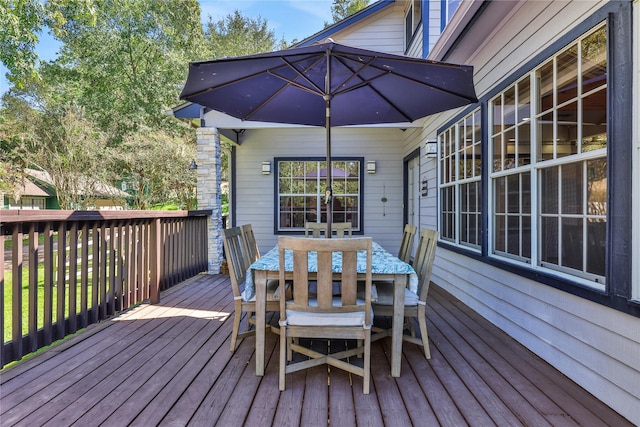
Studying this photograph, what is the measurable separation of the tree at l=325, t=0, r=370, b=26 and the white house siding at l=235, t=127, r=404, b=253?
959 cm

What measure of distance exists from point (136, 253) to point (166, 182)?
26.2 ft

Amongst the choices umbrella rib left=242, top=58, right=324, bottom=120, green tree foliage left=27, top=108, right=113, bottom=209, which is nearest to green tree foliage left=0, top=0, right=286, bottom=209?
green tree foliage left=27, top=108, right=113, bottom=209

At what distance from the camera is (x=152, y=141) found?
10.6m

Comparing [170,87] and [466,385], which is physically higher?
[170,87]

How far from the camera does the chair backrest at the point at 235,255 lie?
2.44m

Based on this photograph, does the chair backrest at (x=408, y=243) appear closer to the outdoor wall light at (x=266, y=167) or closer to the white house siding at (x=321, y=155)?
the white house siding at (x=321, y=155)

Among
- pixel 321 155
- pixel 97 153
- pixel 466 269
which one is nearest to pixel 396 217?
pixel 321 155

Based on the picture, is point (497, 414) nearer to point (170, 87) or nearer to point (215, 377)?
point (215, 377)

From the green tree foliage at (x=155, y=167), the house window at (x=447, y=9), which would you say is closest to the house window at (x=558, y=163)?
the house window at (x=447, y=9)

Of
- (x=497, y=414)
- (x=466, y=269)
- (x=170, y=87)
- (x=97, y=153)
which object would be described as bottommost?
(x=497, y=414)

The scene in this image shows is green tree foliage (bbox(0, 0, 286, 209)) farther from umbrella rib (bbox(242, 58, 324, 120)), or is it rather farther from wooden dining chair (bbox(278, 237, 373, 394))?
wooden dining chair (bbox(278, 237, 373, 394))

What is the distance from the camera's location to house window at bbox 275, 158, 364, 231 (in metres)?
6.86

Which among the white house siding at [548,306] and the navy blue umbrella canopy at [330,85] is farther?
the navy blue umbrella canopy at [330,85]

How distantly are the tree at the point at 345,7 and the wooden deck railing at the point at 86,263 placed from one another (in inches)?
497
